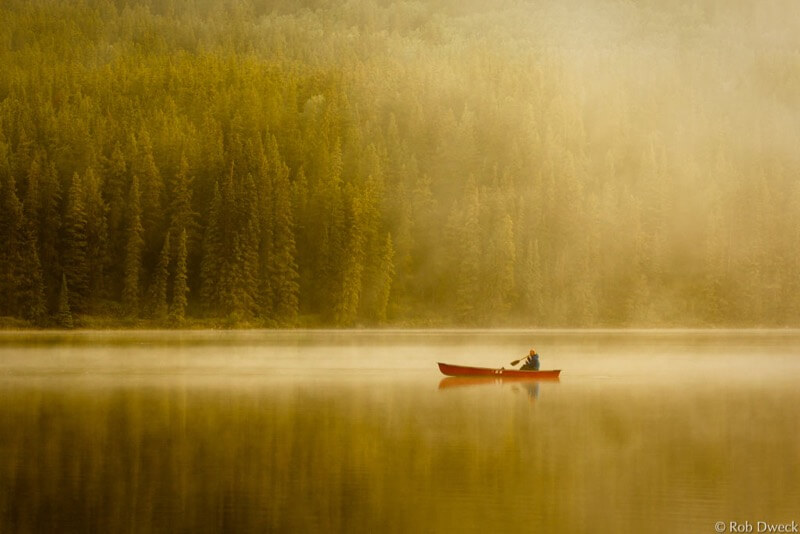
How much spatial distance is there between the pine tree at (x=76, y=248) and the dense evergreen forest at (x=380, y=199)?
280 mm

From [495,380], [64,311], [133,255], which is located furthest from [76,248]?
[495,380]

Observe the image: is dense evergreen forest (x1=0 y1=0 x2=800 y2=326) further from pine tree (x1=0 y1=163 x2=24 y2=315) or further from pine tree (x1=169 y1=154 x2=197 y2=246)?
pine tree (x1=169 y1=154 x2=197 y2=246)

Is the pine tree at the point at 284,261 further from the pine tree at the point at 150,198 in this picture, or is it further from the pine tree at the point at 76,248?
the pine tree at the point at 76,248

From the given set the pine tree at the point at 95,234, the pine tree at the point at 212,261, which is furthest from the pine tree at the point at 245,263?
the pine tree at the point at 95,234

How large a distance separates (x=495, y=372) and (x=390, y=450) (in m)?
30.2

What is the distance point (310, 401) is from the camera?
165ft

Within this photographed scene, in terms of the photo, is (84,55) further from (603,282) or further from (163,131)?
(603,282)

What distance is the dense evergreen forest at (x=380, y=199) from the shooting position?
135 meters

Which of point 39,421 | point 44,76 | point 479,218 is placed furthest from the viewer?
point 44,76

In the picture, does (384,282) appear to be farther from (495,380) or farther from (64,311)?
(495,380)

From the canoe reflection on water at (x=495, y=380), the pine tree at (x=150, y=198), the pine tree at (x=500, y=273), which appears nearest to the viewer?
the canoe reflection on water at (x=495, y=380)

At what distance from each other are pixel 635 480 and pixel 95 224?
11702 centimetres

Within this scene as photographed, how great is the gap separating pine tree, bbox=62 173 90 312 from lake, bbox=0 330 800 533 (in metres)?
61.8

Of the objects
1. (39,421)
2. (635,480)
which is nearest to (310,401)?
(39,421)
